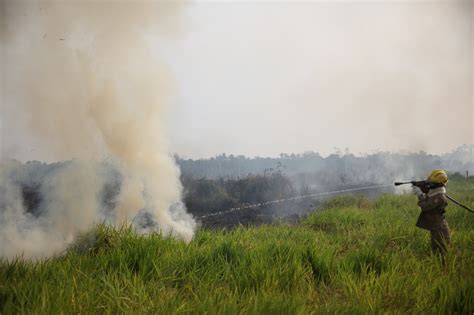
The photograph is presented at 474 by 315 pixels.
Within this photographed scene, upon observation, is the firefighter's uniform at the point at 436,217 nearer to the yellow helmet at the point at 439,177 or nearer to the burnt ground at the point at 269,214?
the yellow helmet at the point at 439,177

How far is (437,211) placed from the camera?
3.98m

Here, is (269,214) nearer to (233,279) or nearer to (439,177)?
(439,177)

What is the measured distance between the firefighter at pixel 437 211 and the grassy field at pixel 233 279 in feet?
0.65

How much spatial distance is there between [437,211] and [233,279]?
2730 millimetres

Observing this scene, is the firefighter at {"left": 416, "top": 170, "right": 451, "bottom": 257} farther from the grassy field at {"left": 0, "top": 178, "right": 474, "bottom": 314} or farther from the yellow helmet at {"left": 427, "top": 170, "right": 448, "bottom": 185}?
the grassy field at {"left": 0, "top": 178, "right": 474, "bottom": 314}

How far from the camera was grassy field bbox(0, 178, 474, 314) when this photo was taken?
257 centimetres

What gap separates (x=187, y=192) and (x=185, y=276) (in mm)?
6345

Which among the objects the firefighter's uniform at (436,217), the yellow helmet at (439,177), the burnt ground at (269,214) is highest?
the yellow helmet at (439,177)

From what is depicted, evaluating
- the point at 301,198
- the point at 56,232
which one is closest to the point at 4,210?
the point at 56,232

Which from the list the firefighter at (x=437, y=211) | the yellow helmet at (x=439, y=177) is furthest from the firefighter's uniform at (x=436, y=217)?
the yellow helmet at (x=439, y=177)

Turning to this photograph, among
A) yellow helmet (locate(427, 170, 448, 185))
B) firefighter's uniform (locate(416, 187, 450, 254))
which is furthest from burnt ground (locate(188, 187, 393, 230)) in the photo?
yellow helmet (locate(427, 170, 448, 185))

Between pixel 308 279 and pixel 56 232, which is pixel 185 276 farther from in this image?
pixel 56 232

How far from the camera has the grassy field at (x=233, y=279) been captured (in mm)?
2574

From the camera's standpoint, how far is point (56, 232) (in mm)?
4922
